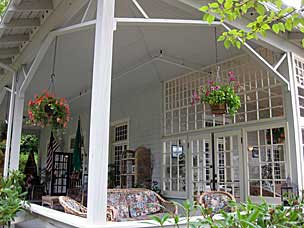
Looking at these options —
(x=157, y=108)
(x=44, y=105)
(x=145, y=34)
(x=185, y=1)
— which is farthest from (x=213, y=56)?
(x=44, y=105)

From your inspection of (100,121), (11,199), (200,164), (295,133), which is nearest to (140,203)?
(200,164)

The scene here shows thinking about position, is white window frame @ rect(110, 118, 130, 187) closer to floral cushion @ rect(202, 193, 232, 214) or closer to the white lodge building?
the white lodge building

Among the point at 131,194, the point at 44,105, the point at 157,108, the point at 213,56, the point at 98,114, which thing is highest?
the point at 213,56

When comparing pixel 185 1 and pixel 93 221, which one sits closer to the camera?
pixel 93 221

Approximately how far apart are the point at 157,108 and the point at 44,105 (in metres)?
4.15

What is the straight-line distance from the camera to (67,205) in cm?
377

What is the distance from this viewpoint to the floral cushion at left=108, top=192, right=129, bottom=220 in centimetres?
536

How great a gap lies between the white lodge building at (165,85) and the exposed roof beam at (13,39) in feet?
0.05

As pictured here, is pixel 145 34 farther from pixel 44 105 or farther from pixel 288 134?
pixel 288 134

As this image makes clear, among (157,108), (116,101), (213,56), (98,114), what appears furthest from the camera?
(116,101)

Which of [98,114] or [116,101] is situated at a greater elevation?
[116,101]

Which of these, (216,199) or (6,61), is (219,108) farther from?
(6,61)

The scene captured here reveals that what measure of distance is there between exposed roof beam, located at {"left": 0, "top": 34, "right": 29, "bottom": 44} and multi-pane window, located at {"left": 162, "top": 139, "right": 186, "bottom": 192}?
417cm

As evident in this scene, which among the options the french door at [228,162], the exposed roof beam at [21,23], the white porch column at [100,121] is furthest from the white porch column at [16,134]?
the french door at [228,162]
